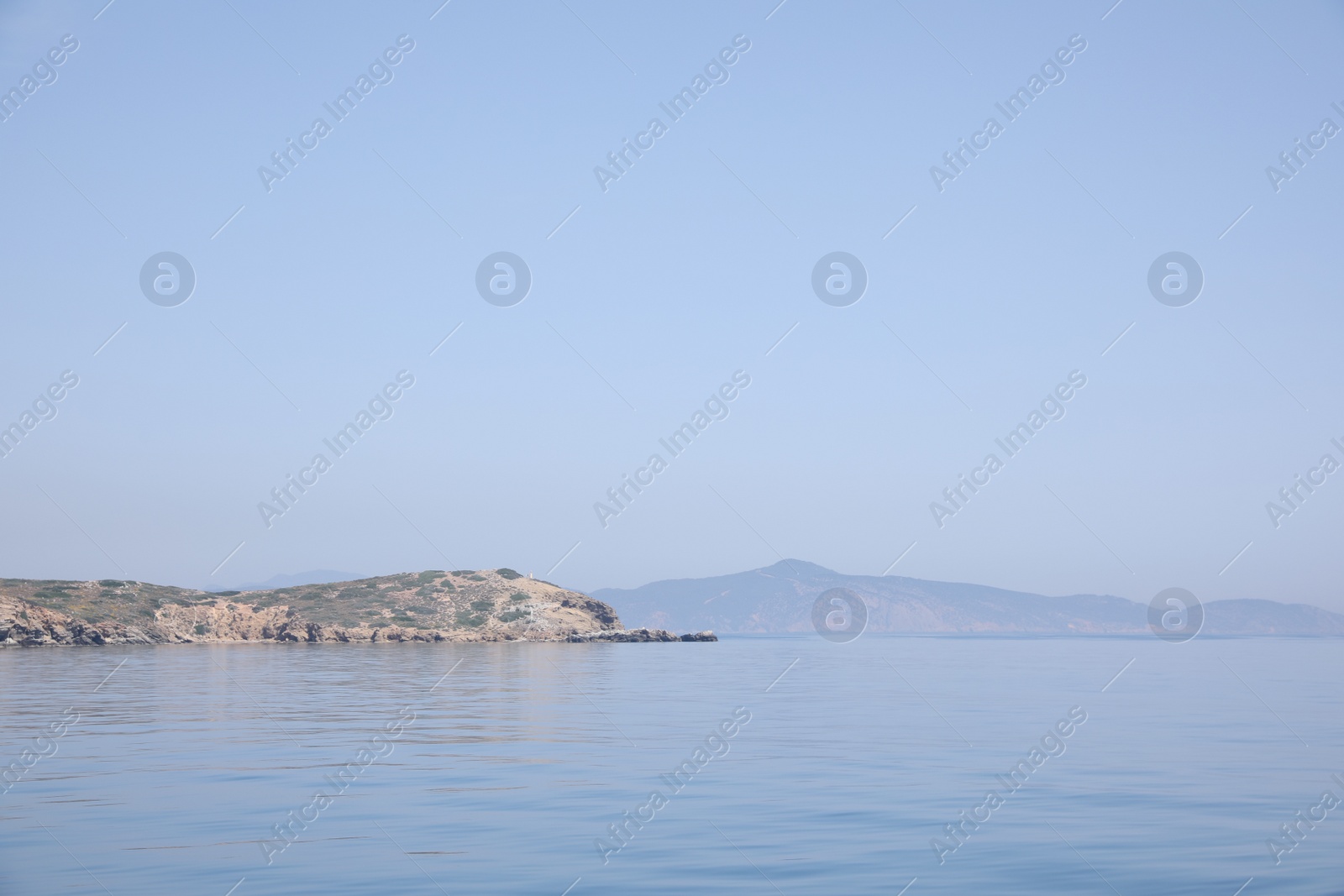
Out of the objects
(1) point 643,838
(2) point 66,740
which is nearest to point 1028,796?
(1) point 643,838

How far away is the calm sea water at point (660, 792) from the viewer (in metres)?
15.1

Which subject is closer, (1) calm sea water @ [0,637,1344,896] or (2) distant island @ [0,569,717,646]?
(1) calm sea water @ [0,637,1344,896]

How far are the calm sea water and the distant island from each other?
332 feet

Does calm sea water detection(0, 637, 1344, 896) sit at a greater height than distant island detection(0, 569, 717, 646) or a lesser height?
lesser

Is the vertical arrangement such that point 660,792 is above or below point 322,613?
below

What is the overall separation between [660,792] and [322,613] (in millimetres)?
153925

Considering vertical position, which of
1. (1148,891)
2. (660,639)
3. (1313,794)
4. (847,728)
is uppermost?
(660,639)

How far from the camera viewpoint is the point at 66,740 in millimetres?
28844

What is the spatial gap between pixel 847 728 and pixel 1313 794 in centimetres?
1360

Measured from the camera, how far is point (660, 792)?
21516mm

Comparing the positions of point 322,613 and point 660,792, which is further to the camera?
point 322,613

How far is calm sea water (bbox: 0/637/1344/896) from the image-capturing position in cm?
1515

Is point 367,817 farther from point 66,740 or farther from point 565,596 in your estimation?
point 565,596

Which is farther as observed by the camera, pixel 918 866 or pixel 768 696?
pixel 768 696
